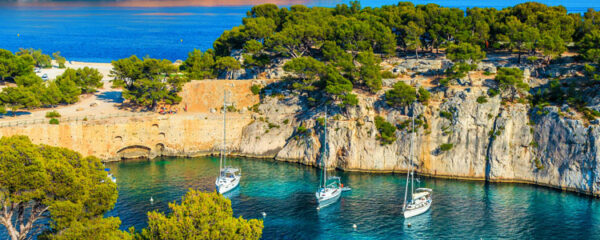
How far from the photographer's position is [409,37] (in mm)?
117125

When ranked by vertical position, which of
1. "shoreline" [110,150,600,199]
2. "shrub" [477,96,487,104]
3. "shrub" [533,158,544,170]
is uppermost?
"shrub" [477,96,487,104]

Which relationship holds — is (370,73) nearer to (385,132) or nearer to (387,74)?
(387,74)

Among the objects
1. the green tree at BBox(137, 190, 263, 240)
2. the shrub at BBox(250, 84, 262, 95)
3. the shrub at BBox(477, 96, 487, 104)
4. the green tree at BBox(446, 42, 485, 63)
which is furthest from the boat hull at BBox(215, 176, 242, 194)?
the green tree at BBox(446, 42, 485, 63)

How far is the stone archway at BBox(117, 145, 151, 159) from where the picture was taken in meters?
99.7

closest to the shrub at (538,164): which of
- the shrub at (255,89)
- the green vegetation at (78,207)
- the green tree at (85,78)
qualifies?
the shrub at (255,89)

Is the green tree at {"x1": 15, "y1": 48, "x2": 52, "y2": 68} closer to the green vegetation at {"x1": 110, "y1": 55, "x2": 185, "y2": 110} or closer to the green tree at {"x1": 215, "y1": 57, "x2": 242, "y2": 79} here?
the green vegetation at {"x1": 110, "y1": 55, "x2": 185, "y2": 110}

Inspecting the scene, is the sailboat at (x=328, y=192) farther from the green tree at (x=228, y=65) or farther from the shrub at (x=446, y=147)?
the green tree at (x=228, y=65)

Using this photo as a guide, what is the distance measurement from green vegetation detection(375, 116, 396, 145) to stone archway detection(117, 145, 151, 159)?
44123 mm

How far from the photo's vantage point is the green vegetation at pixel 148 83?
10600 cm

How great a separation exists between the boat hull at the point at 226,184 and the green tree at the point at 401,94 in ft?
104

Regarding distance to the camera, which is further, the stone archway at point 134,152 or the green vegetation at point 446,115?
the stone archway at point 134,152

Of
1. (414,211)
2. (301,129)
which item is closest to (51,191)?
(414,211)

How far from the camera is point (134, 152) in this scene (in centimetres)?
10069

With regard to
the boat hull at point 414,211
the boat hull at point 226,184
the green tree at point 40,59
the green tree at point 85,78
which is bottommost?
the boat hull at point 414,211
